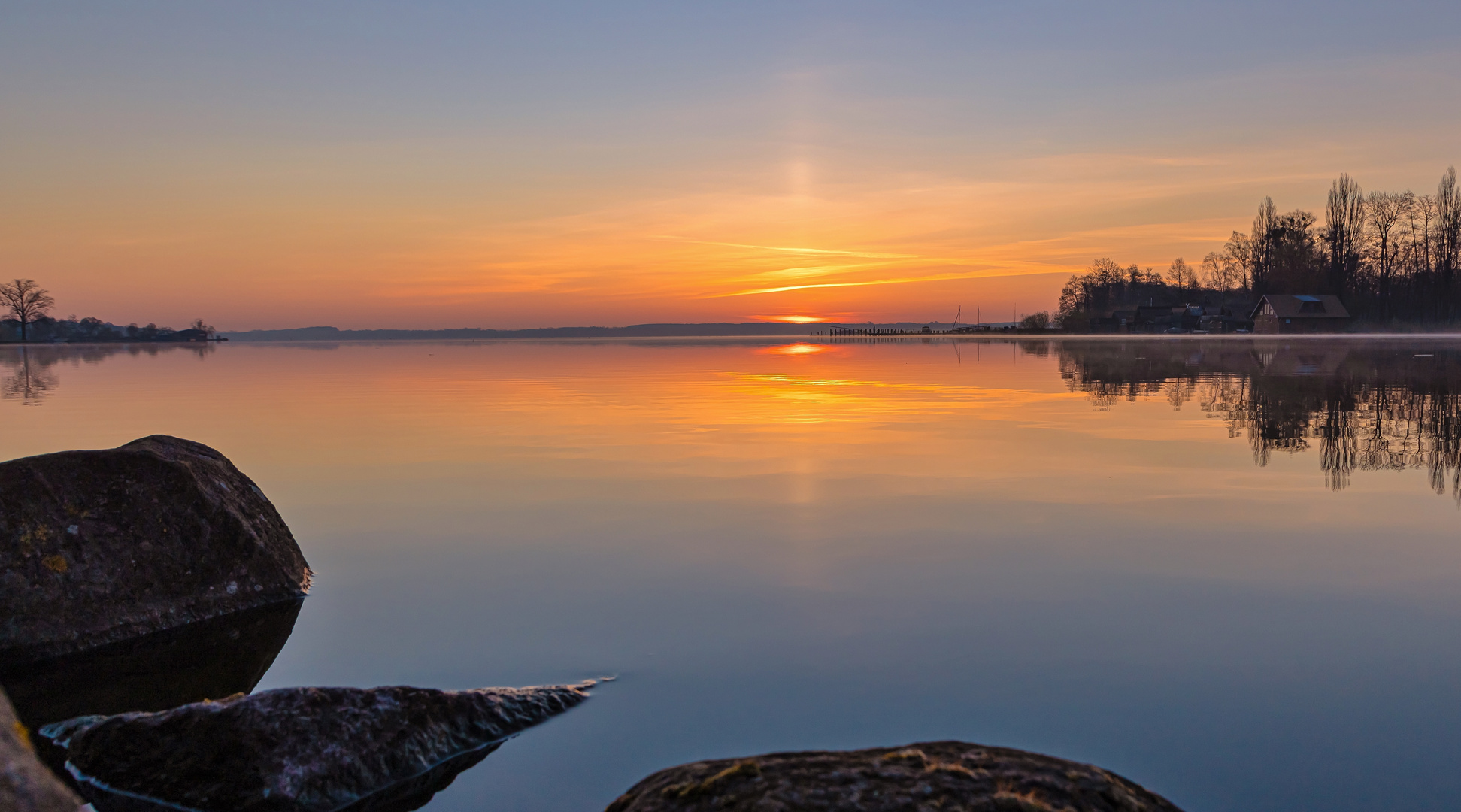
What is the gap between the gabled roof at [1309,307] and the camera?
104438 millimetres

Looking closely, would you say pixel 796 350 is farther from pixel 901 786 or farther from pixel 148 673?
pixel 901 786

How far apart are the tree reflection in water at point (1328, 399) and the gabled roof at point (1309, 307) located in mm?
68790

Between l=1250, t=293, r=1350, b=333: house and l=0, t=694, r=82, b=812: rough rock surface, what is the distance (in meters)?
122

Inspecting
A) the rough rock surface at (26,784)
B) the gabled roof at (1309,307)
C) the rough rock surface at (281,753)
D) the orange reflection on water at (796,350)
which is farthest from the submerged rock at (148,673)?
the gabled roof at (1309,307)

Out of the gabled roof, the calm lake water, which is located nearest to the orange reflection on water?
the calm lake water

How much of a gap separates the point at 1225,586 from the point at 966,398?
15.9 meters

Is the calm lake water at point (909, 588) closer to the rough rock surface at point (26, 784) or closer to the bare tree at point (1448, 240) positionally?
the rough rock surface at point (26, 784)

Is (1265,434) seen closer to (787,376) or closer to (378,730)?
(378,730)

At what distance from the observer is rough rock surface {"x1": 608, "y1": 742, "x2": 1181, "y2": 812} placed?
9.89 feet

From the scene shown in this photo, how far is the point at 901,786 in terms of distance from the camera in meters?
3.12

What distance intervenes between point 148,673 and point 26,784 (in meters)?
4.08

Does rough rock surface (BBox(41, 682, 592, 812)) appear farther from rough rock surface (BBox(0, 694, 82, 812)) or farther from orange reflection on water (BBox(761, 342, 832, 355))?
orange reflection on water (BBox(761, 342, 832, 355))

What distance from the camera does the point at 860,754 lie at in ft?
11.3

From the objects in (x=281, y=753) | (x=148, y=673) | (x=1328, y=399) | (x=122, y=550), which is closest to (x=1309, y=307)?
(x=1328, y=399)
